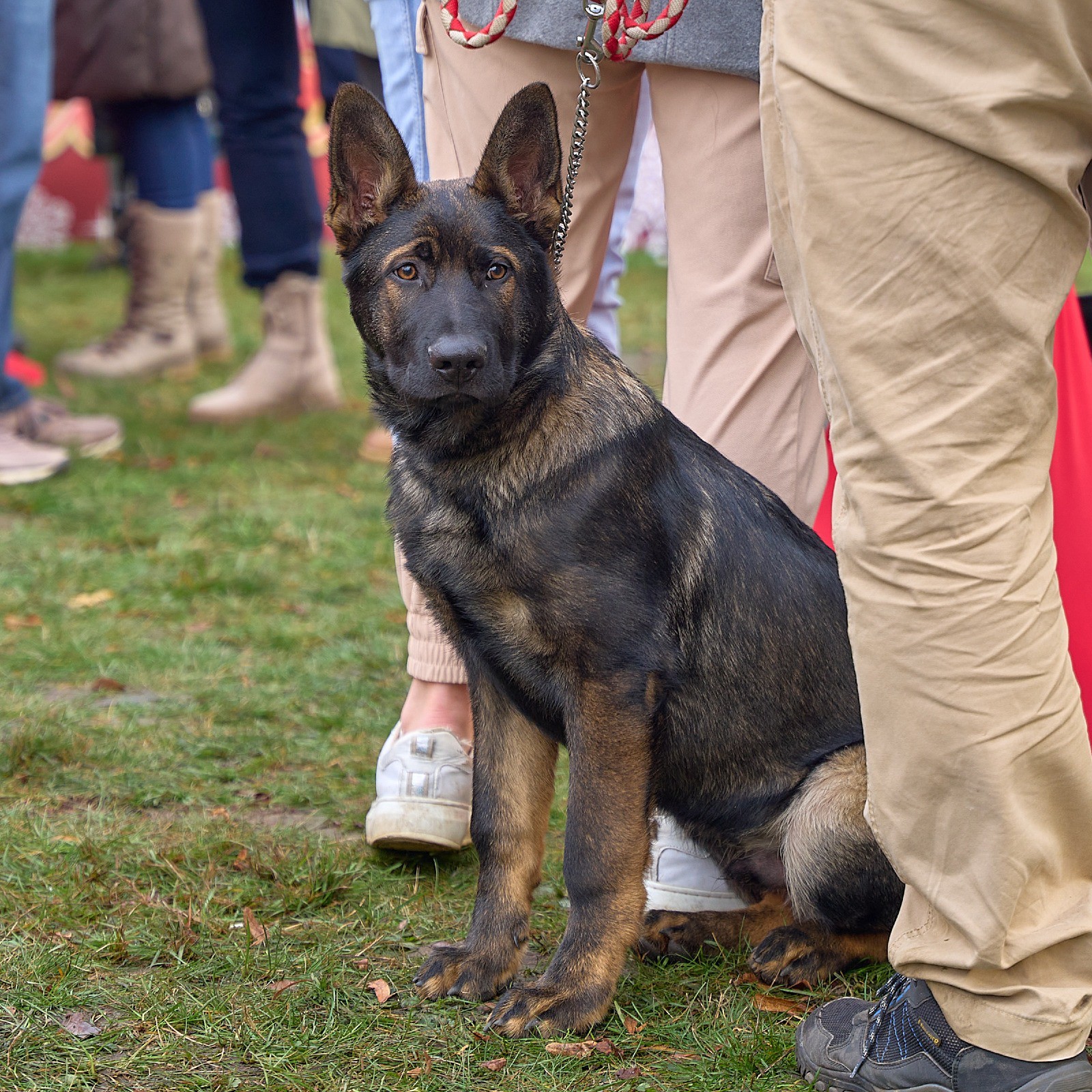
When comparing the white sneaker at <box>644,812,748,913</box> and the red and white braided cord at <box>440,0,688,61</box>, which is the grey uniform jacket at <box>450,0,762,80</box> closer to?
the red and white braided cord at <box>440,0,688,61</box>

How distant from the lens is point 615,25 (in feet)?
8.20

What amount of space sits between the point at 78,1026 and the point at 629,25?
1.99m

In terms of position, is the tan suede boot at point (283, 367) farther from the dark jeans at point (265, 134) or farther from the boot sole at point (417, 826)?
the boot sole at point (417, 826)

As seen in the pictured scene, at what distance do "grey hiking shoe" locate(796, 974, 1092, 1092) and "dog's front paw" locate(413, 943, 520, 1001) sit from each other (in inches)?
21.6

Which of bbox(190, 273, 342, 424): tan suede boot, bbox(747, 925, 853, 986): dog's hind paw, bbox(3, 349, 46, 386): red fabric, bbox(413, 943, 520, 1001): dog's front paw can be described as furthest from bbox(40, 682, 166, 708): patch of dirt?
bbox(3, 349, 46, 386): red fabric

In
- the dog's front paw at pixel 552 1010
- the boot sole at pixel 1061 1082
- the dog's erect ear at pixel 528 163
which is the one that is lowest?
the dog's front paw at pixel 552 1010

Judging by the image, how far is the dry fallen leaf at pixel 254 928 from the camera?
259 cm

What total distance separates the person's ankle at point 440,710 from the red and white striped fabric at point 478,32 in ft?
4.64

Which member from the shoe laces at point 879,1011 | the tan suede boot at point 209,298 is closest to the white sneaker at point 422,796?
the shoe laces at point 879,1011

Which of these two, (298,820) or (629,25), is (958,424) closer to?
(629,25)

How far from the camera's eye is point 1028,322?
5.85ft

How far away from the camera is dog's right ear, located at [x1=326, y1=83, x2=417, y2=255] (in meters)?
2.56

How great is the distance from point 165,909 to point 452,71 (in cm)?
181

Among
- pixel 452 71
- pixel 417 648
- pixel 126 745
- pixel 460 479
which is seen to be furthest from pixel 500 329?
pixel 126 745
